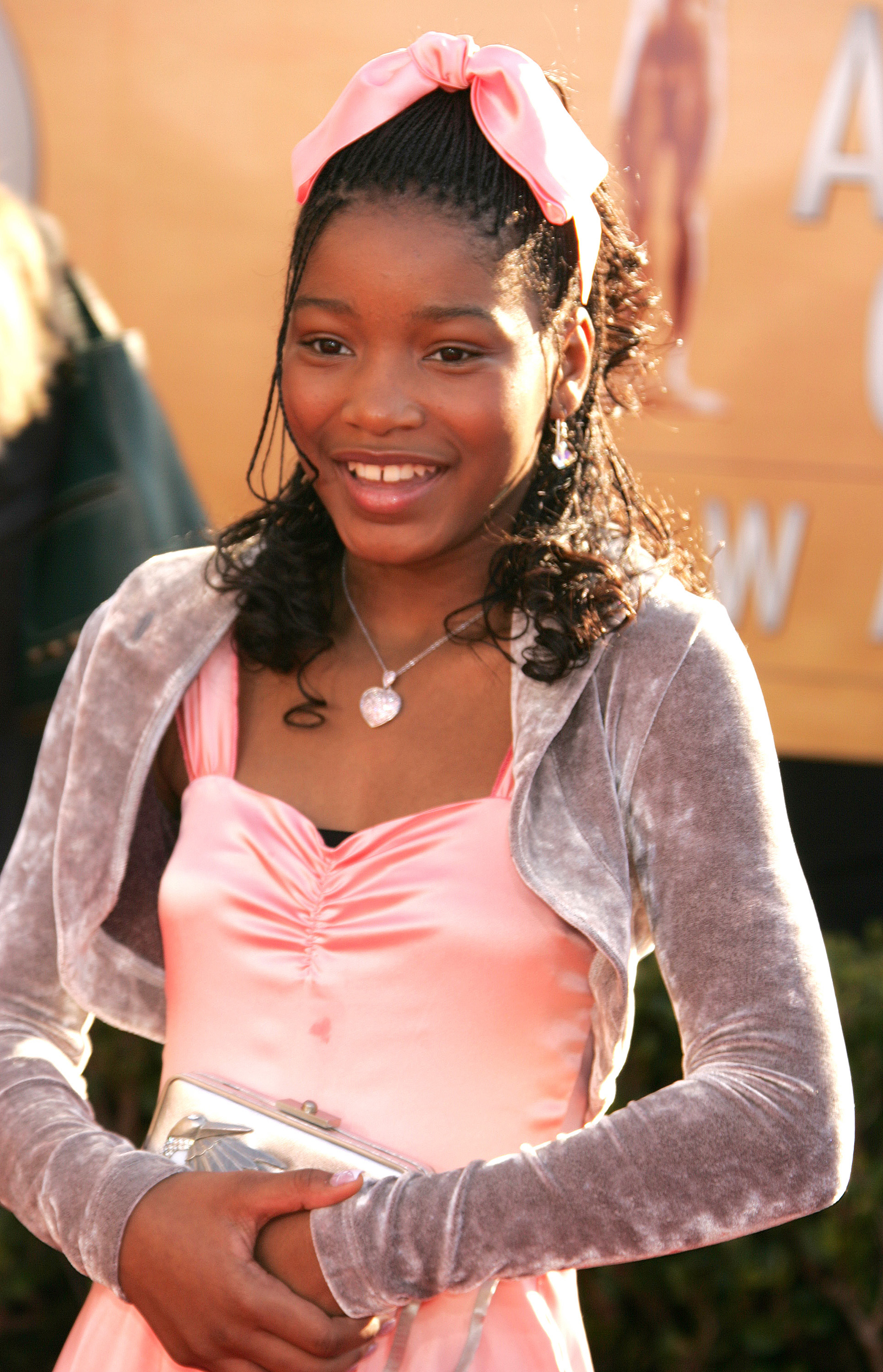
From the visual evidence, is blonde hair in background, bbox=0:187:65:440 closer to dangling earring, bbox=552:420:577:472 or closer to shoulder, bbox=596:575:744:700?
dangling earring, bbox=552:420:577:472

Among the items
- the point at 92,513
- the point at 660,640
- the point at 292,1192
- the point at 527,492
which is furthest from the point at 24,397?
the point at 292,1192

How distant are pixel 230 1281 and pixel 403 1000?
11.1 inches

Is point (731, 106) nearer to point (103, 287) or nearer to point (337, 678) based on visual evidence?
point (103, 287)

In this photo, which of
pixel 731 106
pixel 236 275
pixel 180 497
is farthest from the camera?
pixel 236 275

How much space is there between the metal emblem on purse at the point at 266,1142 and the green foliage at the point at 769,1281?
5.12 ft

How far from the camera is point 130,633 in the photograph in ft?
5.12

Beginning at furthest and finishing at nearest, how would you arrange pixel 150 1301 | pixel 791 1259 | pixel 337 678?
1. pixel 791 1259
2. pixel 337 678
3. pixel 150 1301

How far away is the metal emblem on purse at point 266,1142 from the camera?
131cm

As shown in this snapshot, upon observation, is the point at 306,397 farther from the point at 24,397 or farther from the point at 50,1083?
the point at 24,397

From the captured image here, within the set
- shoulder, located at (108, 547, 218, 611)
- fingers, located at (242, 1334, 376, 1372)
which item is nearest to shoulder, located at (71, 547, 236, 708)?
shoulder, located at (108, 547, 218, 611)

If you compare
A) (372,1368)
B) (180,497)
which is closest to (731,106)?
(180,497)

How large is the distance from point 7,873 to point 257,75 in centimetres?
266

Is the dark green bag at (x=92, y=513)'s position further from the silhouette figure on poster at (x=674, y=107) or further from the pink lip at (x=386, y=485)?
the pink lip at (x=386, y=485)

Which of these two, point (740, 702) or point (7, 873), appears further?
point (7, 873)
